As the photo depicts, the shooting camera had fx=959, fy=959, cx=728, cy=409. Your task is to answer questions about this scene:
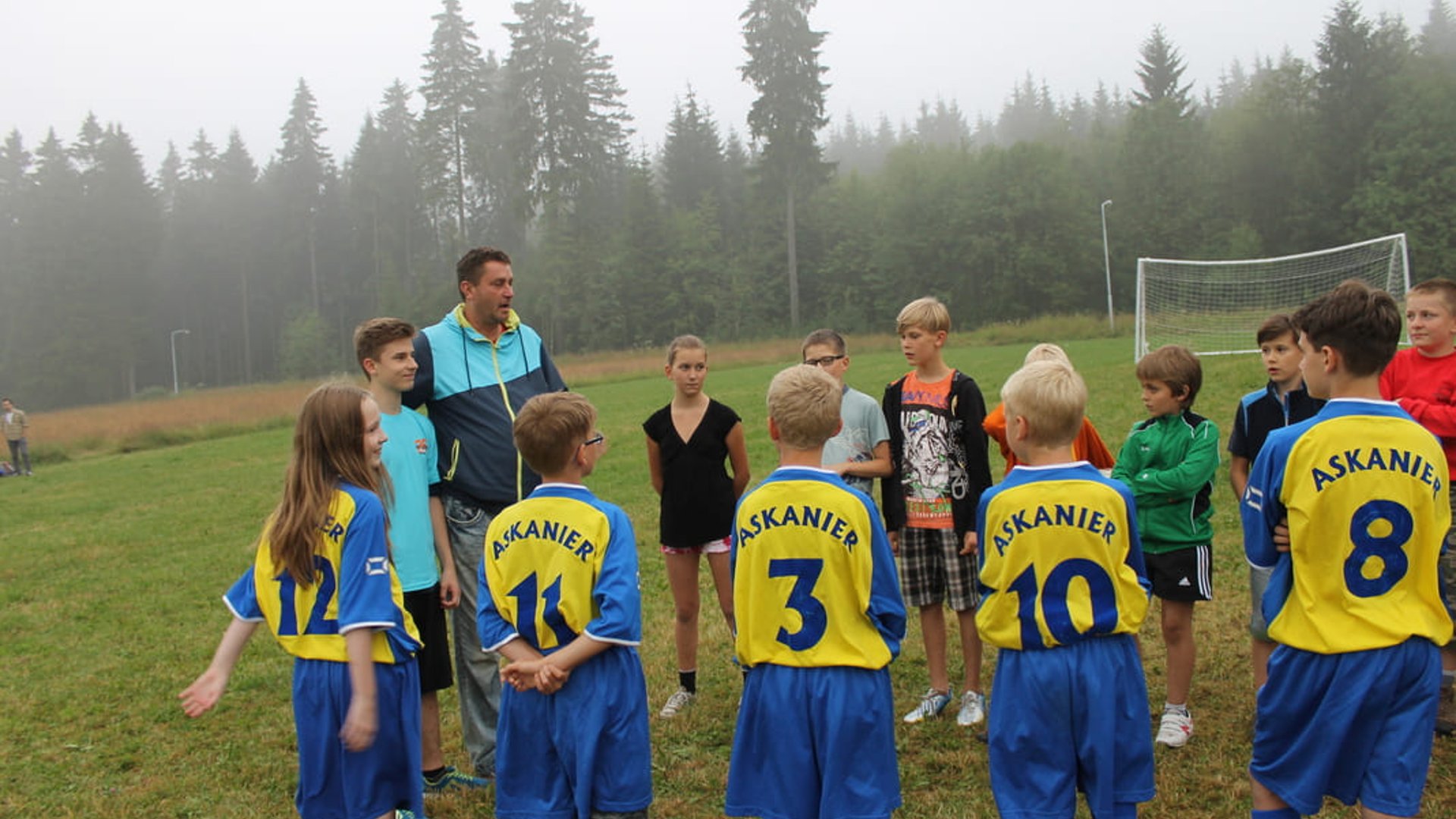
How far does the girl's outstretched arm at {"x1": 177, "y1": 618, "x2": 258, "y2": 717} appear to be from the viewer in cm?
267

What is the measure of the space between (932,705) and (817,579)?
2.28 metres

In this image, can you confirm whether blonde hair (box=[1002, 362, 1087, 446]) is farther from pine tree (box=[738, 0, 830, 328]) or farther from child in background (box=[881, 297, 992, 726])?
pine tree (box=[738, 0, 830, 328])

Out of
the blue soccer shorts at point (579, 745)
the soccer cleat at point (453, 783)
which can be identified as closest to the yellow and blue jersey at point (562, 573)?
the blue soccer shorts at point (579, 745)

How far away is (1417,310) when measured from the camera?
13.2 ft

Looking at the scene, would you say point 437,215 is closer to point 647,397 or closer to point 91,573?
point 647,397

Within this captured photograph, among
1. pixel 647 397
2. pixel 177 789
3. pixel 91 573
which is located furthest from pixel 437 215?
pixel 177 789

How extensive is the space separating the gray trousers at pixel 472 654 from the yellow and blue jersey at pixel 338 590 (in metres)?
1.32

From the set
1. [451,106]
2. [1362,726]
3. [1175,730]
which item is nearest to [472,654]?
[1175,730]

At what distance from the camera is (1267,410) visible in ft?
14.2

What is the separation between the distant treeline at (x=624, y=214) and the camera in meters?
50.1

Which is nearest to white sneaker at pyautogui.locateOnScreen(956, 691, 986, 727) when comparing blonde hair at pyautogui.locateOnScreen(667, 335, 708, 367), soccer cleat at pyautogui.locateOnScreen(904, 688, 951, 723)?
soccer cleat at pyautogui.locateOnScreen(904, 688, 951, 723)

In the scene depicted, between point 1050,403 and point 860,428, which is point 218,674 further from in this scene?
point 860,428

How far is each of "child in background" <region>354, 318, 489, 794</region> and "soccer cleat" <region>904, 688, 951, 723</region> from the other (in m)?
2.17

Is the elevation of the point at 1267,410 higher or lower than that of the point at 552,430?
lower
